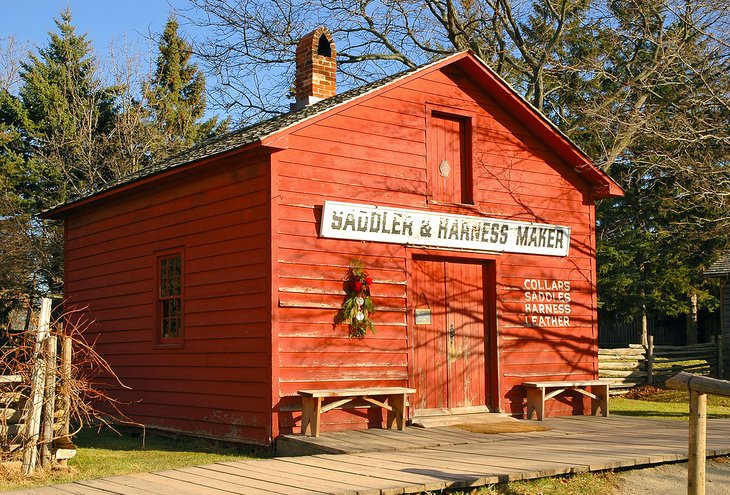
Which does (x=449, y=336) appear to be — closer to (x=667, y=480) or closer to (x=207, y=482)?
(x=667, y=480)

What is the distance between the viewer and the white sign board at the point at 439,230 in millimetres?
13047

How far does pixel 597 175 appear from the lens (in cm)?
1603

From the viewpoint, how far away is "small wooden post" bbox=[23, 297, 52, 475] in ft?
30.8

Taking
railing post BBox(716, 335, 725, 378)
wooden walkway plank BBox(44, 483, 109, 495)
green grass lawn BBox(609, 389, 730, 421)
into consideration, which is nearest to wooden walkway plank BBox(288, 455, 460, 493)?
wooden walkway plank BBox(44, 483, 109, 495)

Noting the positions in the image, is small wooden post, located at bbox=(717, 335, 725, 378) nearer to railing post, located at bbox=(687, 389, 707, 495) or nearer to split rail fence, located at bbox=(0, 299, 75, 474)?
railing post, located at bbox=(687, 389, 707, 495)

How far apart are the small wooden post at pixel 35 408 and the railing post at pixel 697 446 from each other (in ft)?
21.0

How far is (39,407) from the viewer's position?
952 cm

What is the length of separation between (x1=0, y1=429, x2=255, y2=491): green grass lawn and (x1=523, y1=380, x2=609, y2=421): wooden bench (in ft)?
16.4

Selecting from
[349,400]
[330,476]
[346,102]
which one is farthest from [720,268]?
[330,476]

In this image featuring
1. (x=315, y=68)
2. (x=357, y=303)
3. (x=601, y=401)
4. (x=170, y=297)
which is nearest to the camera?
(x=357, y=303)

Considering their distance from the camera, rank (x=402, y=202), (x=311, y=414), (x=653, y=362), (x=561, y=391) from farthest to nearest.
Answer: (x=653, y=362) < (x=561, y=391) < (x=402, y=202) < (x=311, y=414)

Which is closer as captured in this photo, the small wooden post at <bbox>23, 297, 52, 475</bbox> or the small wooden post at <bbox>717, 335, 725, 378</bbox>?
the small wooden post at <bbox>23, 297, 52, 475</bbox>

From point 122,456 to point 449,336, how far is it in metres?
5.26

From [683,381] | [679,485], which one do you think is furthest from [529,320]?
[683,381]
